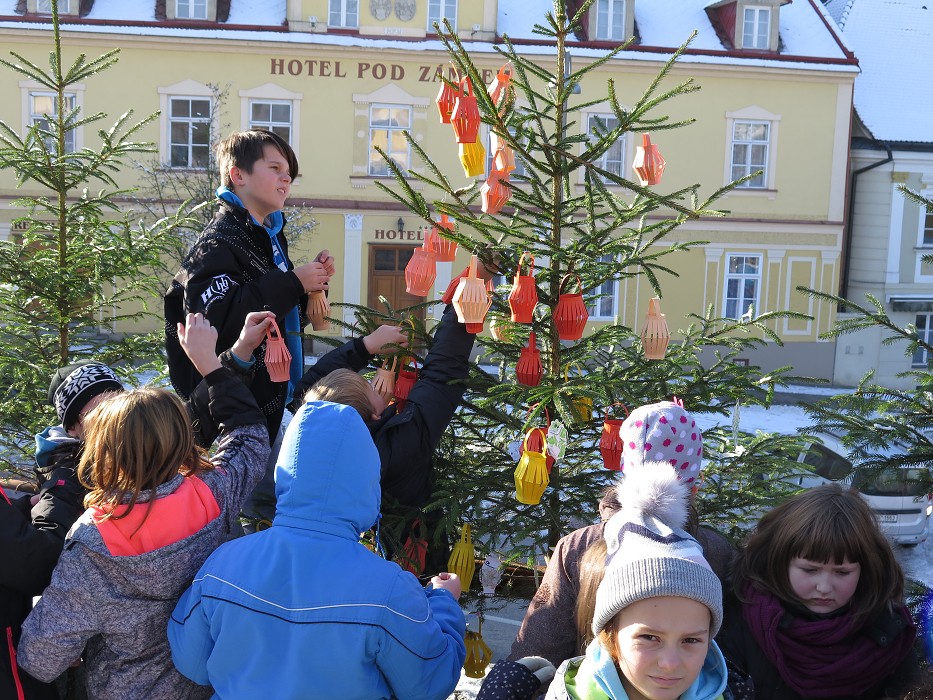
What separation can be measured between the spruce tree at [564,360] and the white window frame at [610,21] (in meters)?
17.6

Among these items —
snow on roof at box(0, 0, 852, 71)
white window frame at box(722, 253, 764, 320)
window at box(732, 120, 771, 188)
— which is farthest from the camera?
white window frame at box(722, 253, 764, 320)

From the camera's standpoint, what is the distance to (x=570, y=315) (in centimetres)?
363

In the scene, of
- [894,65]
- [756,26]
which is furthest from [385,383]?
[894,65]

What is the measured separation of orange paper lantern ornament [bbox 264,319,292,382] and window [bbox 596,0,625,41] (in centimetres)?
1882

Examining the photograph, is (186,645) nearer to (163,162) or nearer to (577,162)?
(577,162)

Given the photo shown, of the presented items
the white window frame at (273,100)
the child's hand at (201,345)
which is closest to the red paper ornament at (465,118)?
the child's hand at (201,345)

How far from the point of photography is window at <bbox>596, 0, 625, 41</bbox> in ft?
66.7

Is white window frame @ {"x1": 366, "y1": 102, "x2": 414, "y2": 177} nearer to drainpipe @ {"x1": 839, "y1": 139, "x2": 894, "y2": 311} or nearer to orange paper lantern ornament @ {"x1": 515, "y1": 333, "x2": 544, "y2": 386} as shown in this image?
drainpipe @ {"x1": 839, "y1": 139, "x2": 894, "y2": 311}

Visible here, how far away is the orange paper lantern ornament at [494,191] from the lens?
3631mm

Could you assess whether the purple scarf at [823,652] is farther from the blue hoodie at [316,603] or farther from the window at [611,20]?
the window at [611,20]

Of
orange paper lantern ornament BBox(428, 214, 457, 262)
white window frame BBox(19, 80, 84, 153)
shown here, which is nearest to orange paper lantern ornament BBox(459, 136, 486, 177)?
orange paper lantern ornament BBox(428, 214, 457, 262)

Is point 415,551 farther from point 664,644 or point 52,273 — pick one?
point 52,273

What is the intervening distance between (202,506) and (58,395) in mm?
880

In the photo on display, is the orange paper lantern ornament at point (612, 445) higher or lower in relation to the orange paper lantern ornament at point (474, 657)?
higher
